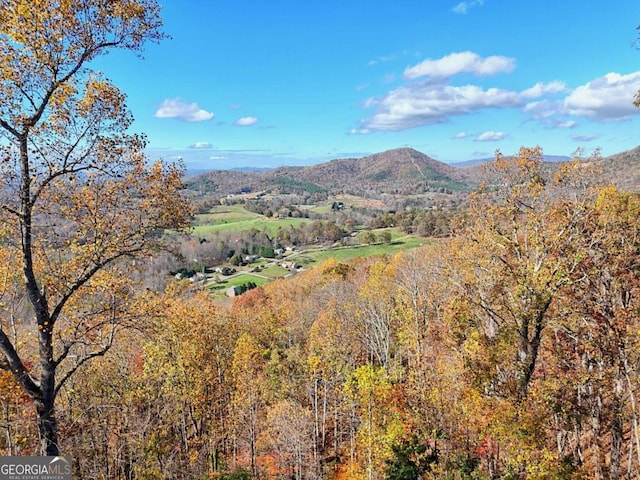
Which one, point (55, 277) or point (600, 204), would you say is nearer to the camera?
point (55, 277)

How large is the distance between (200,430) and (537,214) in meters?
22.3

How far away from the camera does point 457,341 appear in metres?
20.3

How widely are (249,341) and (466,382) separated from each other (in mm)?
14642

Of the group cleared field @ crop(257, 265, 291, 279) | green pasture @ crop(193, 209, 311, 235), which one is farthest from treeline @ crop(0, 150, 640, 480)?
green pasture @ crop(193, 209, 311, 235)

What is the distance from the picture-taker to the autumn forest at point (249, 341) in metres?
8.84

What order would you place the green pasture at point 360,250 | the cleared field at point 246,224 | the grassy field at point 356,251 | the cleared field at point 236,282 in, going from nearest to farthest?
the cleared field at point 236,282, the grassy field at point 356,251, the green pasture at point 360,250, the cleared field at point 246,224

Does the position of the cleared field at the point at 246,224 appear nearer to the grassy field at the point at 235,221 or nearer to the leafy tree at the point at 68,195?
the grassy field at the point at 235,221

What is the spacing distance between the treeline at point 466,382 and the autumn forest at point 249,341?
110 millimetres

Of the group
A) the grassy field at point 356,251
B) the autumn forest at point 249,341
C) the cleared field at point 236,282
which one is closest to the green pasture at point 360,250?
the grassy field at point 356,251

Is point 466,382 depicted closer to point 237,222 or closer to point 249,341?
point 249,341

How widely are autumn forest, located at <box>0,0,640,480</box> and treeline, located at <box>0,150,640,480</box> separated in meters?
0.11

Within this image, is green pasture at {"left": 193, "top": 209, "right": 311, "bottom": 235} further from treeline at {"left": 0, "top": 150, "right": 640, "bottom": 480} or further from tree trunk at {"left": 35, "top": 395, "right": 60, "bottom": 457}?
tree trunk at {"left": 35, "top": 395, "right": 60, "bottom": 457}

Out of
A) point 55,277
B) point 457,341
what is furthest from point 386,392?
point 55,277

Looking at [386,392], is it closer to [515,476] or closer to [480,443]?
[480,443]
